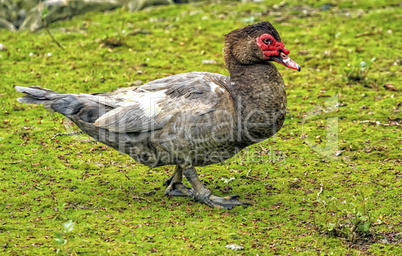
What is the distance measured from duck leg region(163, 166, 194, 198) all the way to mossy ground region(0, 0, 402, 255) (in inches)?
6.1

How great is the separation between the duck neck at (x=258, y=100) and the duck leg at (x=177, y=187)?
3.30 ft

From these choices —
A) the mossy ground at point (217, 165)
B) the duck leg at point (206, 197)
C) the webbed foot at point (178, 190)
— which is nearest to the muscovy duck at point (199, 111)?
the duck leg at point (206, 197)

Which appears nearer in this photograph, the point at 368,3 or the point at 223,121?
the point at 223,121

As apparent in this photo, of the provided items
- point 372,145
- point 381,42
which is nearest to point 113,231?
point 372,145

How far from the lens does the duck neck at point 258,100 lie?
21.3 ft

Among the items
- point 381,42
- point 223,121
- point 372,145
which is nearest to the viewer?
point 223,121

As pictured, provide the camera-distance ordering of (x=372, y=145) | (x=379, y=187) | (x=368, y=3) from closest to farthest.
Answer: (x=379, y=187)
(x=372, y=145)
(x=368, y=3)

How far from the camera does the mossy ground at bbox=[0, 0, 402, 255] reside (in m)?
5.81

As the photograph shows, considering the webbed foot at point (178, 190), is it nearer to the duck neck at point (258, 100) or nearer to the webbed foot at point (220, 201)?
the webbed foot at point (220, 201)

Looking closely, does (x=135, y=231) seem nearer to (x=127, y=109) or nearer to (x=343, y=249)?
(x=127, y=109)

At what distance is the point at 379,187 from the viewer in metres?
6.98

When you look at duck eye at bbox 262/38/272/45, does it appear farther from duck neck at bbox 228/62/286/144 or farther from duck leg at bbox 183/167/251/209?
duck leg at bbox 183/167/251/209

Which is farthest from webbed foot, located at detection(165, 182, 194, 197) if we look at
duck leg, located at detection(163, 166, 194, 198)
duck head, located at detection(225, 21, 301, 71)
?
duck head, located at detection(225, 21, 301, 71)

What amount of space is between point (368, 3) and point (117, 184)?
29.3 feet
